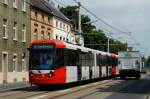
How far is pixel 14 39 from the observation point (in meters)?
52.0

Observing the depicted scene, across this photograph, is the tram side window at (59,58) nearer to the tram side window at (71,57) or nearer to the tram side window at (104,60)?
the tram side window at (71,57)

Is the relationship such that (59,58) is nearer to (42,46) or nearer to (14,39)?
(42,46)

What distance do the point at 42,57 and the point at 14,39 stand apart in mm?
22183

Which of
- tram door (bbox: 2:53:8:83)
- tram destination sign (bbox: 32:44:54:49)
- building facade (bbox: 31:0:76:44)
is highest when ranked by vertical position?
building facade (bbox: 31:0:76:44)

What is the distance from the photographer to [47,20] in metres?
67.3

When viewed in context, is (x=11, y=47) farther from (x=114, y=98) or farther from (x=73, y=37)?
(x=73, y=37)

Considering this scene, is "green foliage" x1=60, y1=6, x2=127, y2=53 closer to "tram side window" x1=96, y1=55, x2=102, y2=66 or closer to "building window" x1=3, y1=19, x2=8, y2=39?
"building window" x1=3, y1=19, x2=8, y2=39

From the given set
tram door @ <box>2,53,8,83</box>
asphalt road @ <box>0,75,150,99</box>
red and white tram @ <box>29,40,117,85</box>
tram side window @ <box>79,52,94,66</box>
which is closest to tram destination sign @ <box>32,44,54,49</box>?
red and white tram @ <box>29,40,117,85</box>

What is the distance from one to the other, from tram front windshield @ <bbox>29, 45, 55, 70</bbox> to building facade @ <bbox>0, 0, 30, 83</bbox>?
17538 mm

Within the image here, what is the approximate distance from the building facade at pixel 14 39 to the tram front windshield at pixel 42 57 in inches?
690

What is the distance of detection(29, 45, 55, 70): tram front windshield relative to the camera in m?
30.0

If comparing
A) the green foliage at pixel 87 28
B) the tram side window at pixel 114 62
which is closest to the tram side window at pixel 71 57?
the tram side window at pixel 114 62

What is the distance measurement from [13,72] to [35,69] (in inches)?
823

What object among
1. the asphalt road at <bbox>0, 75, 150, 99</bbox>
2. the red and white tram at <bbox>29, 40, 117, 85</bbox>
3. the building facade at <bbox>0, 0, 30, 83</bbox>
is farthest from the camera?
the building facade at <bbox>0, 0, 30, 83</bbox>
